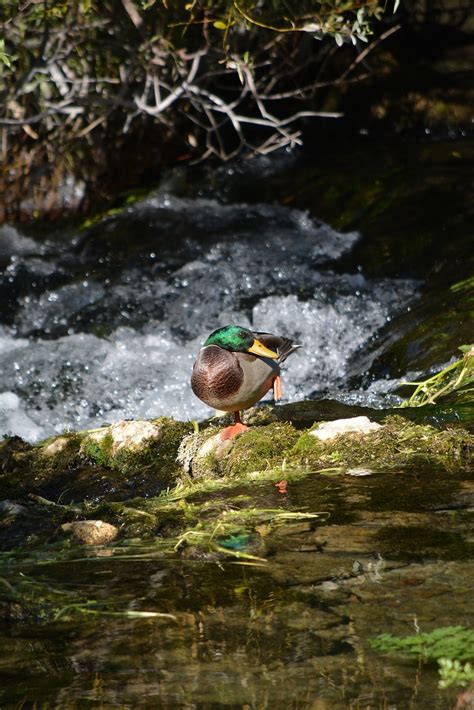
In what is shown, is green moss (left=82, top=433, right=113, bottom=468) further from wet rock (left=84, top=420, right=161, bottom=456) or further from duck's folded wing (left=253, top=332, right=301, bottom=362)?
duck's folded wing (left=253, top=332, right=301, bottom=362)

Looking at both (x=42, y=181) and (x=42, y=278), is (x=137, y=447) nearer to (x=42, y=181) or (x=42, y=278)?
(x=42, y=278)

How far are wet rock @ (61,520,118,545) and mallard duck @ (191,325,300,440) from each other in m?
0.94

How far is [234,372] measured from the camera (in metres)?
4.21

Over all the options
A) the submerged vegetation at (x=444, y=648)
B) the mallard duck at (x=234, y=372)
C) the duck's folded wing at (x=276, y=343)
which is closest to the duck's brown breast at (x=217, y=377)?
the mallard duck at (x=234, y=372)

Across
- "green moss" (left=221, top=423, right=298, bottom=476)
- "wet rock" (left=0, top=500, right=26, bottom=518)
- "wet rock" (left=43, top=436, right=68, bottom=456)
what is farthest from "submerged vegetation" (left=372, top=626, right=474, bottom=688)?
"wet rock" (left=43, top=436, right=68, bottom=456)

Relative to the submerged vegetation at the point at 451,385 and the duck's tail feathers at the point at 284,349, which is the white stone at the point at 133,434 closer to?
the duck's tail feathers at the point at 284,349

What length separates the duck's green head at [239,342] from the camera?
4.41m

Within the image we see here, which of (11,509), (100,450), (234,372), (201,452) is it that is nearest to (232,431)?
(201,452)

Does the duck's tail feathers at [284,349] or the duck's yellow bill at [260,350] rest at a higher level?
the duck's yellow bill at [260,350]

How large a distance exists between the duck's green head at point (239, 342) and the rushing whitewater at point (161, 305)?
206 cm

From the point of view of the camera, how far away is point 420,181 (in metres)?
9.50

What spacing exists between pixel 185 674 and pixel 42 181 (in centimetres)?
848

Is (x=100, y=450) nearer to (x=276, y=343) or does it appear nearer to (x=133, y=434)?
(x=133, y=434)

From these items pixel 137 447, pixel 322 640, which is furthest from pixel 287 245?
pixel 322 640
